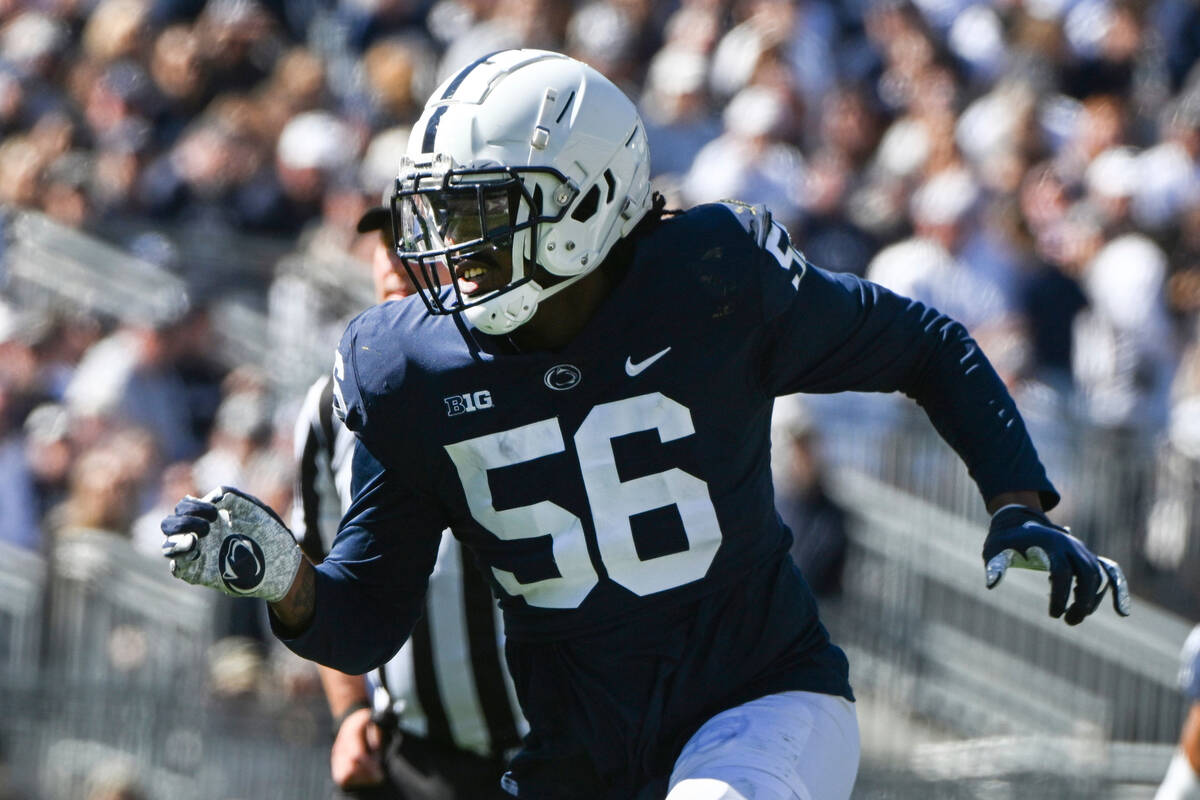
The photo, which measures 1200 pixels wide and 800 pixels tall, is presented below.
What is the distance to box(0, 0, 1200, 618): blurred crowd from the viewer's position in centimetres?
770

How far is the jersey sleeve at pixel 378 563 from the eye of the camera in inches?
132

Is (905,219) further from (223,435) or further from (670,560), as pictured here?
(670,560)

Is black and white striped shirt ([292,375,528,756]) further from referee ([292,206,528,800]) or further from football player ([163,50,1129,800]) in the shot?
football player ([163,50,1129,800])

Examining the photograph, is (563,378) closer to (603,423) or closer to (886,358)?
(603,423)

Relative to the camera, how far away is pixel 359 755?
4402mm

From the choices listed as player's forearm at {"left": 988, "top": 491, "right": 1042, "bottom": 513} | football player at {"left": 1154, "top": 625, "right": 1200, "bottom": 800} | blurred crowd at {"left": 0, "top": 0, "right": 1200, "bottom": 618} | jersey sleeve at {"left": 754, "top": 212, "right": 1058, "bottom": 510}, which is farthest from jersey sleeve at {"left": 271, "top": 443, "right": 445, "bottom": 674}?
blurred crowd at {"left": 0, "top": 0, "right": 1200, "bottom": 618}

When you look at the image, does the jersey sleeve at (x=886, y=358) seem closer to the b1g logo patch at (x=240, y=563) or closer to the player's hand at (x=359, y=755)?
the b1g logo patch at (x=240, y=563)

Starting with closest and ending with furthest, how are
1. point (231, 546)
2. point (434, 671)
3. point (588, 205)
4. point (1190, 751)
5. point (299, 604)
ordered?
1. point (231, 546)
2. point (299, 604)
3. point (588, 205)
4. point (434, 671)
5. point (1190, 751)

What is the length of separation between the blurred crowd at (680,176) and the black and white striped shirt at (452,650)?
8.25ft

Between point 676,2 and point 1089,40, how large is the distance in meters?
2.27

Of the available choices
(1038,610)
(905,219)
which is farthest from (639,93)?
(1038,610)

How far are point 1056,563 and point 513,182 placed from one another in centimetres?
110

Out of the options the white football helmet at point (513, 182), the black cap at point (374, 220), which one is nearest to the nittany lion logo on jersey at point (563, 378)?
the white football helmet at point (513, 182)

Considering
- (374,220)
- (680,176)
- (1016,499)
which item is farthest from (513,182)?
(680,176)
